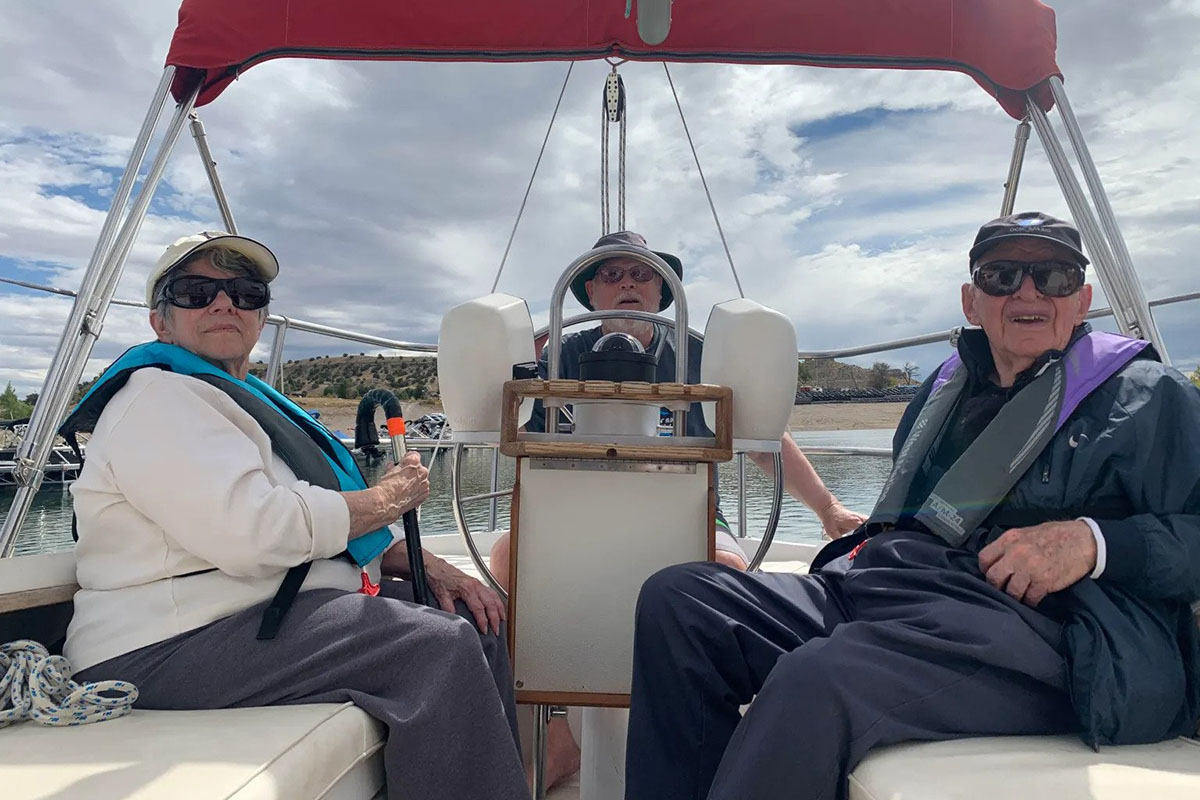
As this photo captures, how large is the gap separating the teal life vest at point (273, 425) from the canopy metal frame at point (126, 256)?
476mm

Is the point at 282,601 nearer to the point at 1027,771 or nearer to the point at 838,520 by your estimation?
the point at 1027,771

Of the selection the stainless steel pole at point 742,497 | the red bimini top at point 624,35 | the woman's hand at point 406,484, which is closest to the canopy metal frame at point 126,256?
the red bimini top at point 624,35

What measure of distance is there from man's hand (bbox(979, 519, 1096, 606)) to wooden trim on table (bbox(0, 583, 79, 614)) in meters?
1.56

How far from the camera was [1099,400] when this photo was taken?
136 centimetres

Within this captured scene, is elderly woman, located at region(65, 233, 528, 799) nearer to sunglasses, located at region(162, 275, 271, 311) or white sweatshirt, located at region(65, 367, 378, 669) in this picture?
white sweatshirt, located at region(65, 367, 378, 669)

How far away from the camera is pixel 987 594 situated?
1.27 metres

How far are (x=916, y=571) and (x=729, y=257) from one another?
1758 millimetres

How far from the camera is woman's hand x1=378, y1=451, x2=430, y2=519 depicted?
157cm

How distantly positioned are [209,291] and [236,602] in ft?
2.06

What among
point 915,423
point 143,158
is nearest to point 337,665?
point 915,423

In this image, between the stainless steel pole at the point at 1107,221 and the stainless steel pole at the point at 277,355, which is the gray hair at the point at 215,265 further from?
the stainless steel pole at the point at 1107,221

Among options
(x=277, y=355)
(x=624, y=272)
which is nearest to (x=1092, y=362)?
(x=624, y=272)

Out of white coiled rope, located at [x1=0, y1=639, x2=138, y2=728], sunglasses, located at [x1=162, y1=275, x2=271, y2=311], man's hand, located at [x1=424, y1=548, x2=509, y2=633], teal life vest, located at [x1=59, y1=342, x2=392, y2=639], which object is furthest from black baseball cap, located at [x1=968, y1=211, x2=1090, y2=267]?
white coiled rope, located at [x1=0, y1=639, x2=138, y2=728]

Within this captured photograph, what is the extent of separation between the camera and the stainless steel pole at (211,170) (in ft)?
8.11
